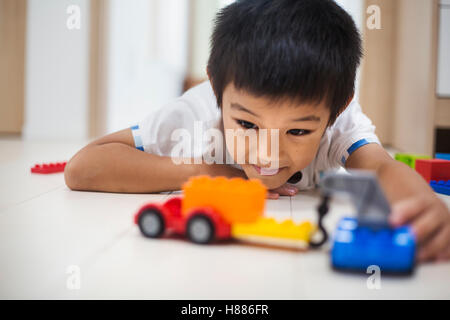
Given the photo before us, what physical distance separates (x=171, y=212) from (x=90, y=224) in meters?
0.14

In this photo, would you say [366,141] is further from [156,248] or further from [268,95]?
[156,248]

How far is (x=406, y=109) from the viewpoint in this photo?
7.98ft

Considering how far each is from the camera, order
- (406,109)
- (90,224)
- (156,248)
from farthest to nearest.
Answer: (406,109) < (90,224) < (156,248)

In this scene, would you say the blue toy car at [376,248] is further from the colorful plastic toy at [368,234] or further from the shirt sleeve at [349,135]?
the shirt sleeve at [349,135]

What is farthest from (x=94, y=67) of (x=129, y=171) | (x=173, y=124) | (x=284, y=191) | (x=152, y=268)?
(x=152, y=268)

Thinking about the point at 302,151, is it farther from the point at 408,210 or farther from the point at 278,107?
the point at 408,210

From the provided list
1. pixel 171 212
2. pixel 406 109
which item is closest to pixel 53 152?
pixel 171 212

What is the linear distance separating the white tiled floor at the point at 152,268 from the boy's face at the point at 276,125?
4.2 inches

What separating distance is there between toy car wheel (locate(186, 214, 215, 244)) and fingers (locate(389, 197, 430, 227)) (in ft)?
0.68

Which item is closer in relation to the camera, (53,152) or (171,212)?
(171,212)

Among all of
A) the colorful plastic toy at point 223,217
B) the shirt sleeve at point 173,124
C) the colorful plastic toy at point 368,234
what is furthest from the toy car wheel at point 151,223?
the shirt sleeve at point 173,124

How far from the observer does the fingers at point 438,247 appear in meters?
0.52

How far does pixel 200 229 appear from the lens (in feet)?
1.91
